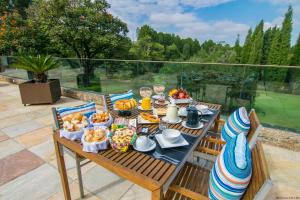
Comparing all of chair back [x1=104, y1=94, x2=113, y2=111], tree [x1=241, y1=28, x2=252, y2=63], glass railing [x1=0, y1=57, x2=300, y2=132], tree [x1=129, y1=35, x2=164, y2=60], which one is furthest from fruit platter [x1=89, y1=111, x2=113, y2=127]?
tree [x1=241, y1=28, x2=252, y2=63]

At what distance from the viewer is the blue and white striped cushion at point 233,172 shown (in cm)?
89

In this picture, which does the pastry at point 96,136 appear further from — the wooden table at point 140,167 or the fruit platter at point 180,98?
the fruit platter at point 180,98

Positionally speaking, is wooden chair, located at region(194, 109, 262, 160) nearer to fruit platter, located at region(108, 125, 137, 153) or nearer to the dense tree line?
fruit platter, located at region(108, 125, 137, 153)

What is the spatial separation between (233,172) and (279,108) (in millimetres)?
2876

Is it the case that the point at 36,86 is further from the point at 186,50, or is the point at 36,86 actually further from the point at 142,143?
the point at 186,50

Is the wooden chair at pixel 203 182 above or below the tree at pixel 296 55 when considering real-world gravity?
below

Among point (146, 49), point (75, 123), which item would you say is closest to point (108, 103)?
point (75, 123)

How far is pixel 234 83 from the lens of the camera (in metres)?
3.29

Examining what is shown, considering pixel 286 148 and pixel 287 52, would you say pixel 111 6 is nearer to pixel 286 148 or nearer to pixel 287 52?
pixel 286 148

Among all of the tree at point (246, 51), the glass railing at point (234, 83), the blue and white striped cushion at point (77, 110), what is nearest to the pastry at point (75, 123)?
the blue and white striped cushion at point (77, 110)

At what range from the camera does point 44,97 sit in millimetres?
4781

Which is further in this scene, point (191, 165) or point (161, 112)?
point (161, 112)

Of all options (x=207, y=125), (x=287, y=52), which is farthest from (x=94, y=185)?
(x=287, y=52)

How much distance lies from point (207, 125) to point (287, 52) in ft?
54.7
